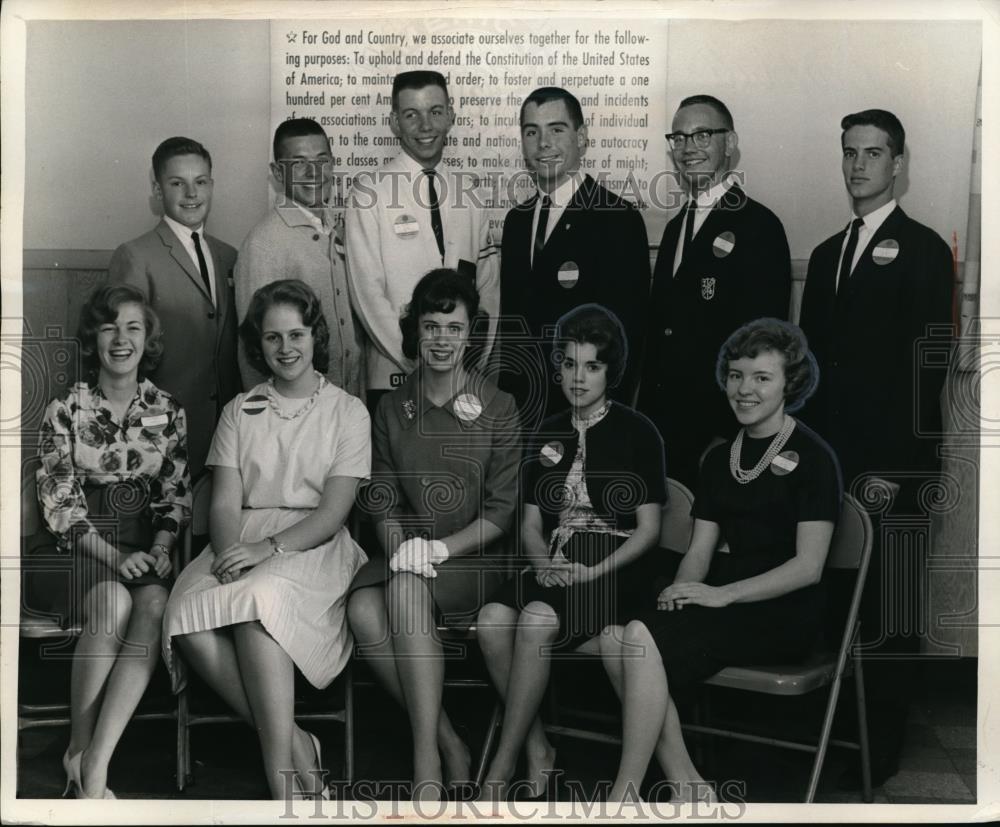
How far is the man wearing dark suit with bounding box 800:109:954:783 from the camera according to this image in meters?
3.81

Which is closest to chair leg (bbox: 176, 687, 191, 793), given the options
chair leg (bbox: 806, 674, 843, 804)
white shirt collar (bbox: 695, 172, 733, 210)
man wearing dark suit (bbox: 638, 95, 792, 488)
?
man wearing dark suit (bbox: 638, 95, 792, 488)

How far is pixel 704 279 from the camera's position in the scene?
153 inches

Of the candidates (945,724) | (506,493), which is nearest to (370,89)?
(506,493)

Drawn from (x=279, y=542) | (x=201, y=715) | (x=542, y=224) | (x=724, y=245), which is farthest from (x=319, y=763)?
(x=724, y=245)

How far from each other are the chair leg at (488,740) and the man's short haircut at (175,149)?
6.15 feet

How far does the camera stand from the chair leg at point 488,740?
12.0ft

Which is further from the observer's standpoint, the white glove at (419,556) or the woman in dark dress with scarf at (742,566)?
the white glove at (419,556)

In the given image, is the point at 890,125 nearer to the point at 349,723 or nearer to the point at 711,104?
the point at 711,104

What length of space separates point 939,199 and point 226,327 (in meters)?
2.22

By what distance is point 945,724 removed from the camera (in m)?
3.91

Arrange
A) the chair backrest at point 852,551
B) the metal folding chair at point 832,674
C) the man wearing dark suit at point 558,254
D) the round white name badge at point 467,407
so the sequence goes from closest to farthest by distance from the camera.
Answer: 1. the metal folding chair at point 832,674
2. the chair backrest at point 852,551
3. the round white name badge at point 467,407
4. the man wearing dark suit at point 558,254

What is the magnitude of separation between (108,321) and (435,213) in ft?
3.35

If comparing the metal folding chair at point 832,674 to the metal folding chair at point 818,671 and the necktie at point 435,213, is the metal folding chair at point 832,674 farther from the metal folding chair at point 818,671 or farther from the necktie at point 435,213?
the necktie at point 435,213

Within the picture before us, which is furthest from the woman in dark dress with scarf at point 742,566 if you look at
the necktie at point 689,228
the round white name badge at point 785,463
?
the necktie at point 689,228
